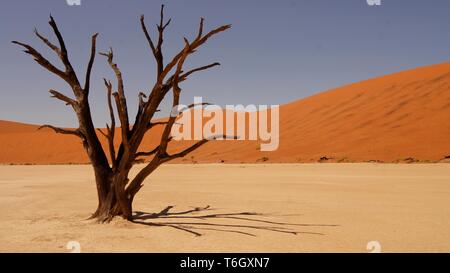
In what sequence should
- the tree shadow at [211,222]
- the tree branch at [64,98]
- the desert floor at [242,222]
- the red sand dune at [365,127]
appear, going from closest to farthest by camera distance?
the desert floor at [242,222] < the tree shadow at [211,222] < the tree branch at [64,98] < the red sand dune at [365,127]

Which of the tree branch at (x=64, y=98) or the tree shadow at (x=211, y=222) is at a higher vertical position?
the tree branch at (x=64, y=98)

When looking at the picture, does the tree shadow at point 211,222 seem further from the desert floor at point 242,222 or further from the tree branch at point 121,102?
the tree branch at point 121,102

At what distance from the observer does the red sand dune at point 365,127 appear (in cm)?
2672

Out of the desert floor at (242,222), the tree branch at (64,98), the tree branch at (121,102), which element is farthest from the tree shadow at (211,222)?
the tree branch at (64,98)

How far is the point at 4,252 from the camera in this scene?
502 cm

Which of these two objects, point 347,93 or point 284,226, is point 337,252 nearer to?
point 284,226

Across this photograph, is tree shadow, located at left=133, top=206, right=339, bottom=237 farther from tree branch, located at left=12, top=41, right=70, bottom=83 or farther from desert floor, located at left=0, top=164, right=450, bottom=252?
tree branch, located at left=12, top=41, right=70, bottom=83

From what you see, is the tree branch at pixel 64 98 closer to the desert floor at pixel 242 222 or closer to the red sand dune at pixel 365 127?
the desert floor at pixel 242 222

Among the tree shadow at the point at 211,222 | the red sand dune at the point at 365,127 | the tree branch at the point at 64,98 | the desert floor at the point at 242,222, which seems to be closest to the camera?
the desert floor at the point at 242,222

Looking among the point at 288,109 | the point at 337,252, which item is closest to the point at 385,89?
the point at 288,109

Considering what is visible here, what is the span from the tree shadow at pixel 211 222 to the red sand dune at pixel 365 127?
1829 centimetres

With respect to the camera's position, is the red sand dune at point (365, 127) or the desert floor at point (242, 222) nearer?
the desert floor at point (242, 222)

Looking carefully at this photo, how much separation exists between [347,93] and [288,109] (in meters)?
6.93

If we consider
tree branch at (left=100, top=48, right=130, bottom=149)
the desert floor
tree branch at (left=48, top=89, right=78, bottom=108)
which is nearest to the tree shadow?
the desert floor
